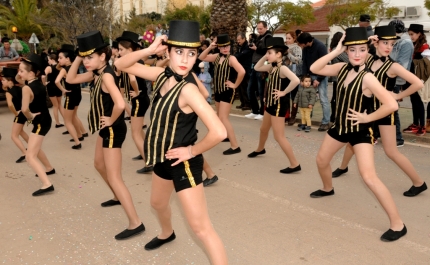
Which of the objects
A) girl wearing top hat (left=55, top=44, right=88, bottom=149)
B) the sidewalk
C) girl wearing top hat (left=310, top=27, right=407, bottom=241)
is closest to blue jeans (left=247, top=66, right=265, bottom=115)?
the sidewalk

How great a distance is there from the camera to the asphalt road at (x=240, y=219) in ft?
13.5

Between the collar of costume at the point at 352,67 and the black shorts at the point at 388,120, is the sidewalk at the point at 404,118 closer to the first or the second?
the black shorts at the point at 388,120

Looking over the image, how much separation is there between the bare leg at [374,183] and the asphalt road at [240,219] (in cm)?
22

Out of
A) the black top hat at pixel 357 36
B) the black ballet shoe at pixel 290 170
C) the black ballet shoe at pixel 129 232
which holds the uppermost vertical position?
the black top hat at pixel 357 36

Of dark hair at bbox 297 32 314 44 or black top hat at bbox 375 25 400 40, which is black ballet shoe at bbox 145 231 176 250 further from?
dark hair at bbox 297 32 314 44

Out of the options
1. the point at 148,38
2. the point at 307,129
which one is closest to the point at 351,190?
the point at 307,129

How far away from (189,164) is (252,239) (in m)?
1.44

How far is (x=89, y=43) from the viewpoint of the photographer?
4.41 metres

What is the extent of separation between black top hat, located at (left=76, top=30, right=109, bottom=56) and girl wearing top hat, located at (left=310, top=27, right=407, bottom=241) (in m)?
2.32

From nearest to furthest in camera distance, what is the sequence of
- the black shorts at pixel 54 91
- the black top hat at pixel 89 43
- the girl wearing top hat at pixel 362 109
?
the girl wearing top hat at pixel 362 109 → the black top hat at pixel 89 43 → the black shorts at pixel 54 91

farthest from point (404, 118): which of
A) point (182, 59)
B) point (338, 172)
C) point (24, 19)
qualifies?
point (24, 19)

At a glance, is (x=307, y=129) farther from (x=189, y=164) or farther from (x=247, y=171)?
(x=189, y=164)

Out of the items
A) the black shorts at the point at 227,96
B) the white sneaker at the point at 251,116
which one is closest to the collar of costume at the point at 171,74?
the black shorts at the point at 227,96

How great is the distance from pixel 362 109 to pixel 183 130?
2059 mm
